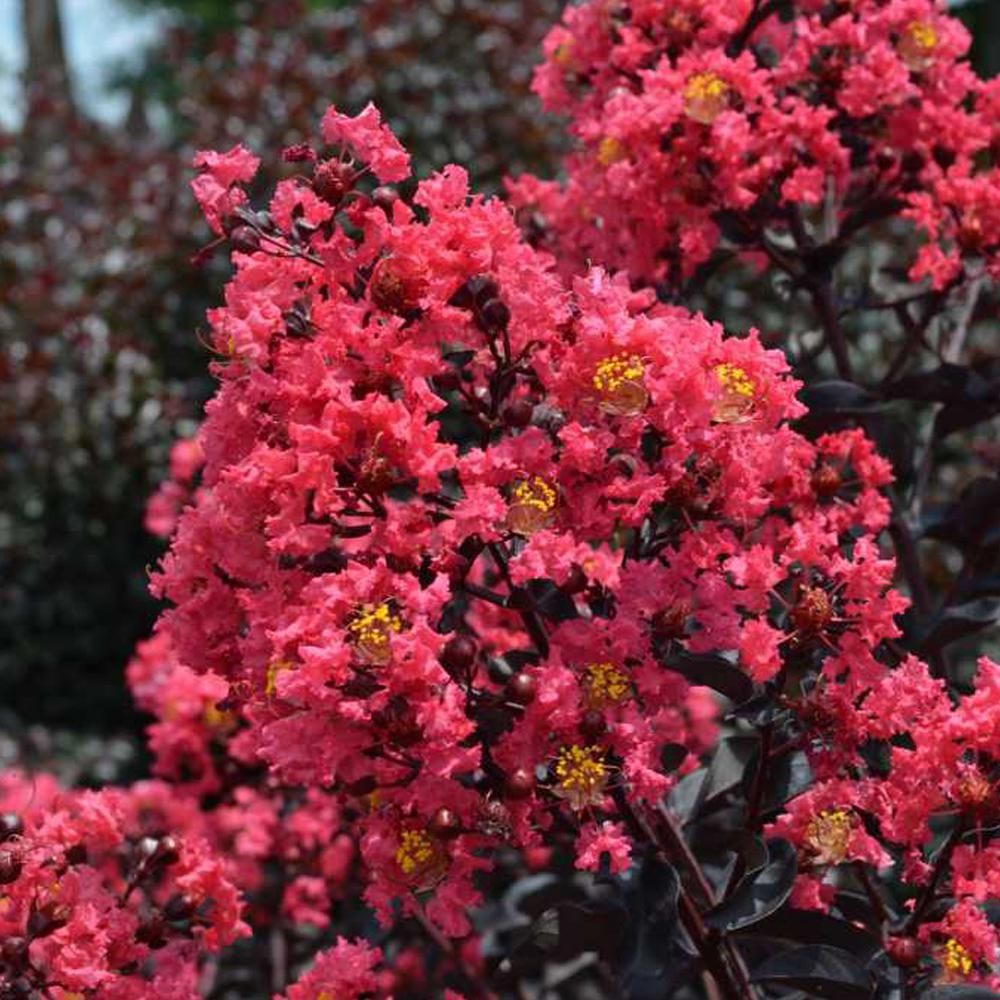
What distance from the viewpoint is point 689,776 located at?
1898 mm

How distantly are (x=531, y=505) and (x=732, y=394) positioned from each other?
8.9 inches

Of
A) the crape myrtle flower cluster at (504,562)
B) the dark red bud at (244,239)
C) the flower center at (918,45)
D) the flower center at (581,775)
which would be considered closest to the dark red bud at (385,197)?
the crape myrtle flower cluster at (504,562)

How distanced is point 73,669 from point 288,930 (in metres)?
2.92

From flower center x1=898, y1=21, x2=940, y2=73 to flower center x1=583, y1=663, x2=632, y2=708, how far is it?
1127 mm

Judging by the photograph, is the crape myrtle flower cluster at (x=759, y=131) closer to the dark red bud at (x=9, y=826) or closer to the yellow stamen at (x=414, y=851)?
the yellow stamen at (x=414, y=851)

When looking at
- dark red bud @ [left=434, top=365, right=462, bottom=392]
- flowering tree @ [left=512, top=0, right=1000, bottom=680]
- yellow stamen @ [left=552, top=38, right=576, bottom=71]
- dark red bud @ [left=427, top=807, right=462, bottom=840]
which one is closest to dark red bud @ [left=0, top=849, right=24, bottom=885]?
dark red bud @ [left=427, top=807, right=462, bottom=840]

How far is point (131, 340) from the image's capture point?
16.2 feet

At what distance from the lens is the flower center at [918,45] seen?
6.84 feet

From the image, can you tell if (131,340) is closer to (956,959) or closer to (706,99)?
(706,99)

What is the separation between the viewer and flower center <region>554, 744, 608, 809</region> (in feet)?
4.51

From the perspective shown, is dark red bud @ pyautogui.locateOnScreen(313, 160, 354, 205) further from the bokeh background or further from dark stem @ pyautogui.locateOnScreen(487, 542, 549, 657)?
the bokeh background

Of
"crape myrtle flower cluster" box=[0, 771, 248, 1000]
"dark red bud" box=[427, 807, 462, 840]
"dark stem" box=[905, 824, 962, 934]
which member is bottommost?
"crape myrtle flower cluster" box=[0, 771, 248, 1000]

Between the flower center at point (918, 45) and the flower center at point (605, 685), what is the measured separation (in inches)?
44.4

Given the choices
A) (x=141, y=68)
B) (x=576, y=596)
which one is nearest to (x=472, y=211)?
(x=576, y=596)
